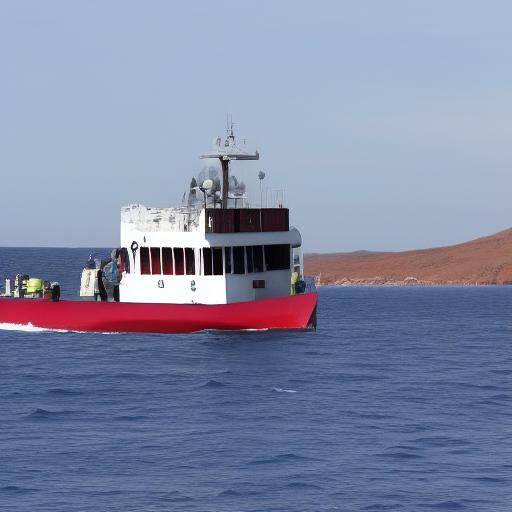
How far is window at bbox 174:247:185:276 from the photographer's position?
58656 millimetres

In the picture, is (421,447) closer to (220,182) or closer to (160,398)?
(160,398)

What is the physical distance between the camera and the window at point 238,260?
192 feet

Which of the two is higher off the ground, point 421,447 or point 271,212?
point 271,212

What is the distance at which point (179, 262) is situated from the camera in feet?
193

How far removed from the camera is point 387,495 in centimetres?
2800

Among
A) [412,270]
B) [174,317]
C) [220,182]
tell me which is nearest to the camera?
[174,317]

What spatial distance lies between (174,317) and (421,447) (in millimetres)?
26807

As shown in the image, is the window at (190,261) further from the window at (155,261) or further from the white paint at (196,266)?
the window at (155,261)

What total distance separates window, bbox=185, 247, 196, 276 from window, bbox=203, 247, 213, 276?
573mm

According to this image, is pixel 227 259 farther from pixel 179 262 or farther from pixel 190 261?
pixel 179 262

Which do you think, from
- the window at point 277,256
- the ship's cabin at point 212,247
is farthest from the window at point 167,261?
the window at point 277,256

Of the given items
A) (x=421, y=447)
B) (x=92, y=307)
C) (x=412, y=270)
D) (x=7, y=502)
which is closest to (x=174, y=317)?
(x=92, y=307)

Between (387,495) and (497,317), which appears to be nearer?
(387,495)

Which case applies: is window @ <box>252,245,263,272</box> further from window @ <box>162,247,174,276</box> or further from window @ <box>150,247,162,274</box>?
window @ <box>150,247,162,274</box>
